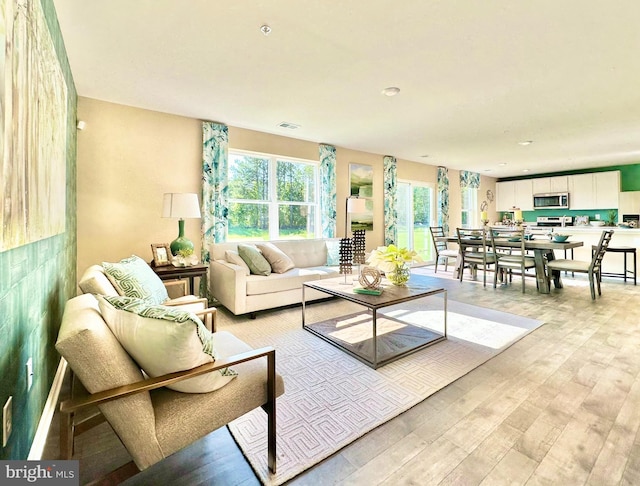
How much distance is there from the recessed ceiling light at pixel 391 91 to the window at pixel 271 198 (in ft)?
7.36

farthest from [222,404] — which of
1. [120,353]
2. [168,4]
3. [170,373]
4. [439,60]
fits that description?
[439,60]

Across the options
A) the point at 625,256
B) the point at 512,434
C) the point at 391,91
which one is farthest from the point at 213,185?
the point at 625,256

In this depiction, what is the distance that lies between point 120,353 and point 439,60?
3.07 meters

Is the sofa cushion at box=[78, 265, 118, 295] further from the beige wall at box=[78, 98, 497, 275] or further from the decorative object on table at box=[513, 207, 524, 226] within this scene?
the decorative object on table at box=[513, 207, 524, 226]

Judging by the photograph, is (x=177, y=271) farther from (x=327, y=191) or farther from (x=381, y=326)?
(x=327, y=191)

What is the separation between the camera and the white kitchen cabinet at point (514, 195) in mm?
9094

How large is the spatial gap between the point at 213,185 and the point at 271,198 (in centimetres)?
100

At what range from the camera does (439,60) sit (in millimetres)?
2635

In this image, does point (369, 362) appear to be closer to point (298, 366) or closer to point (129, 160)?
point (298, 366)

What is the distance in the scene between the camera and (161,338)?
Result: 1102 mm

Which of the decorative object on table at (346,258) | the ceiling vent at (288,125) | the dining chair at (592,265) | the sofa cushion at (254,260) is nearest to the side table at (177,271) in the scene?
the sofa cushion at (254,260)

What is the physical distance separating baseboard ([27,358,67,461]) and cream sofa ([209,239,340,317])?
162 cm

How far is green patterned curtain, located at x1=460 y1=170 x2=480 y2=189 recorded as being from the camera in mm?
8520

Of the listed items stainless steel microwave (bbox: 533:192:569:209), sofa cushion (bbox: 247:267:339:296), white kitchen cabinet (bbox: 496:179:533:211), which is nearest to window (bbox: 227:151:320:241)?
sofa cushion (bbox: 247:267:339:296)
